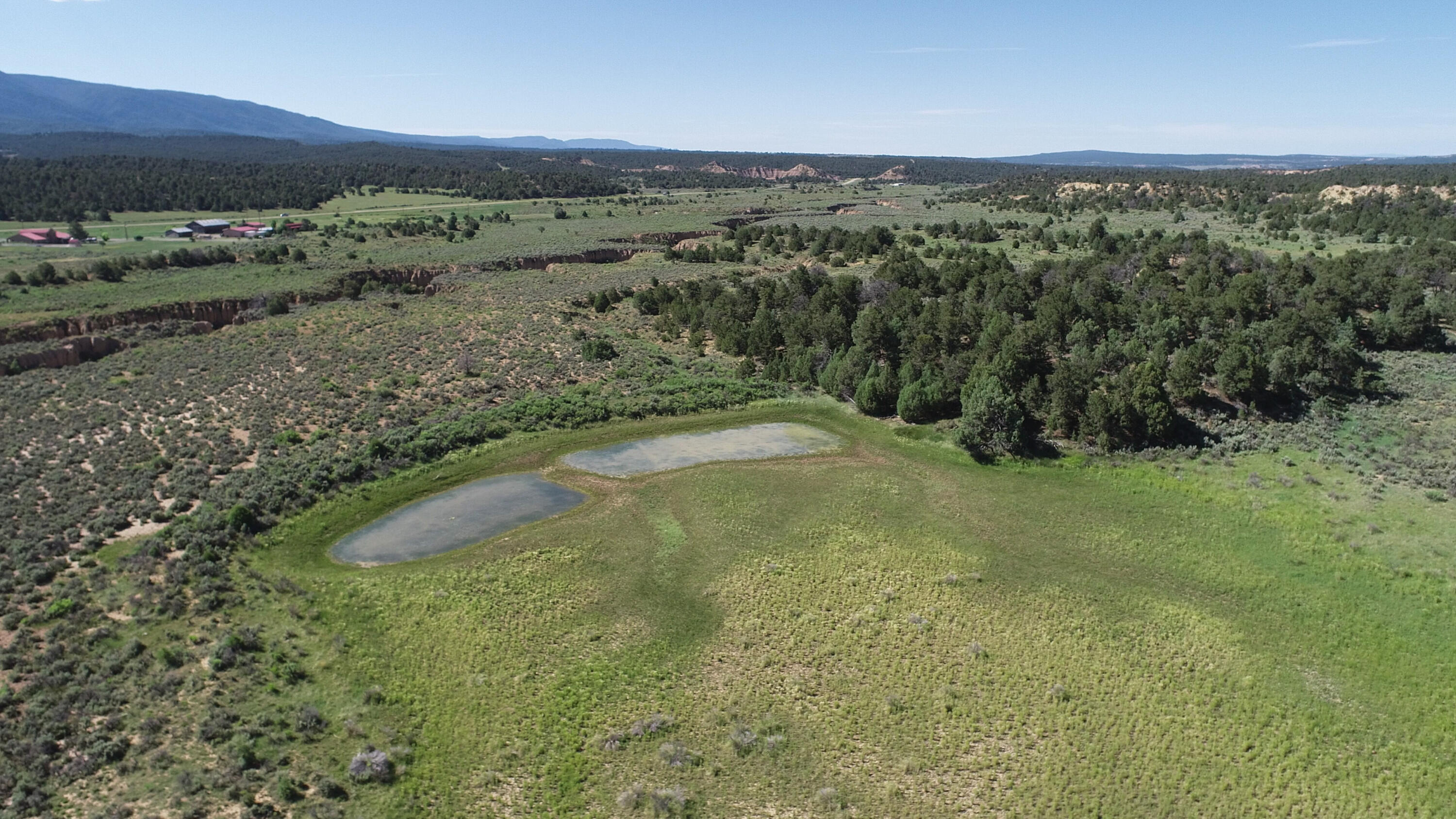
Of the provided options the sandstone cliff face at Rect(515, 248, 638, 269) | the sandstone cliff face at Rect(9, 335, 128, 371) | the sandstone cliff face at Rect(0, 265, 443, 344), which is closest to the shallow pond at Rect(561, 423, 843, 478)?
the sandstone cliff face at Rect(9, 335, 128, 371)

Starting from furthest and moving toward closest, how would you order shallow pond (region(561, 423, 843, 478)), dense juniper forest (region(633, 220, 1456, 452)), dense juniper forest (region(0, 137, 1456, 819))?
dense juniper forest (region(633, 220, 1456, 452)), shallow pond (region(561, 423, 843, 478)), dense juniper forest (region(0, 137, 1456, 819))

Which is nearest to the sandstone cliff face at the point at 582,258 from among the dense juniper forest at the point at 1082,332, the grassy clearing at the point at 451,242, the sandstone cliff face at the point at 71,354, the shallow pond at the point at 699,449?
the grassy clearing at the point at 451,242

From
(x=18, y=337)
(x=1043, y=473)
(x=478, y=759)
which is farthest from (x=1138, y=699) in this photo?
(x=18, y=337)

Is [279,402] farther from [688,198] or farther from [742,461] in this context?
[688,198]

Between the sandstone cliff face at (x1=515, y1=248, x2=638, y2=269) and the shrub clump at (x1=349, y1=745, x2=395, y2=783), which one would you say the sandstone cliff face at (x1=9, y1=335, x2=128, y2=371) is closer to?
the sandstone cliff face at (x1=515, y1=248, x2=638, y2=269)

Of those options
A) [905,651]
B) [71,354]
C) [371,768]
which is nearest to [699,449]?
[905,651]

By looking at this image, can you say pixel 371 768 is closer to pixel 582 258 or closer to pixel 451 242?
pixel 582 258
